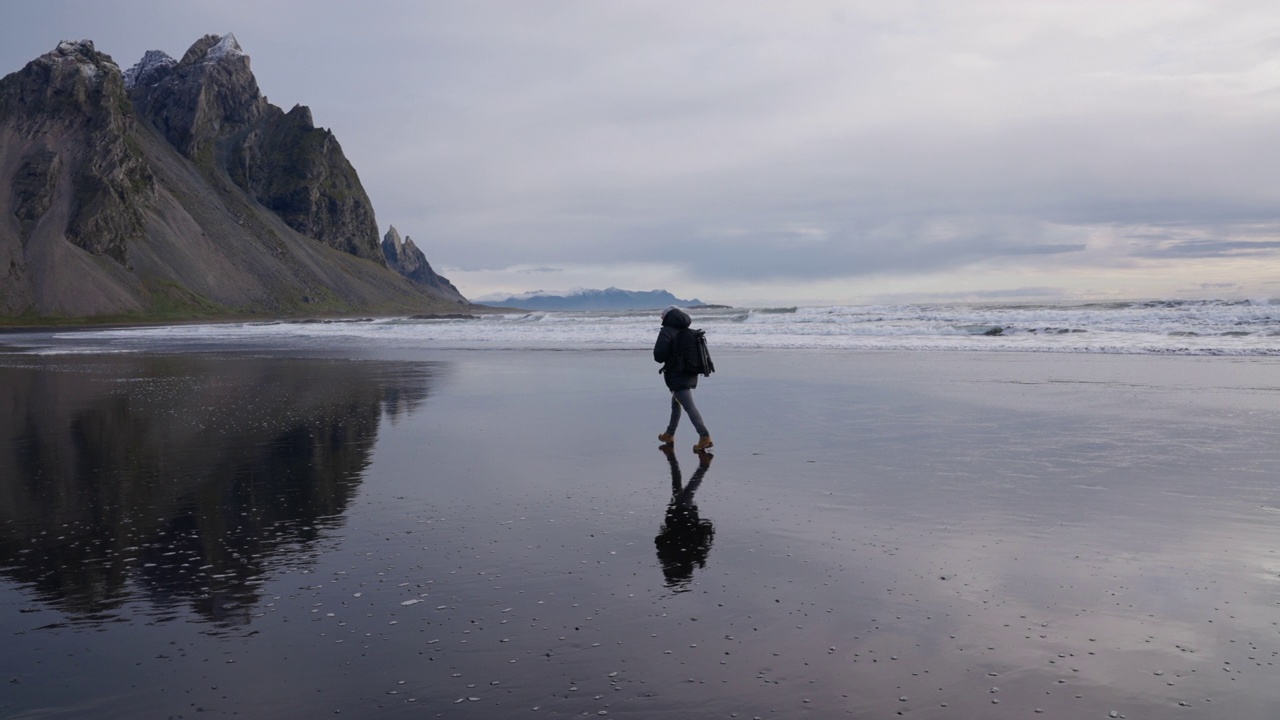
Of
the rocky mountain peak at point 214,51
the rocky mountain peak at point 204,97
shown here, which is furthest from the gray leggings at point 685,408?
the rocky mountain peak at point 214,51

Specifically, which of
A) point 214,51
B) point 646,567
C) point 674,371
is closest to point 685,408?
point 674,371

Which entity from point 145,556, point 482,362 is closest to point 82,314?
point 482,362

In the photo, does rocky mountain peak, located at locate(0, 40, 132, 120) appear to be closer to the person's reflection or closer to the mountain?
the mountain

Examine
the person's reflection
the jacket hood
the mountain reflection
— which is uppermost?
the jacket hood

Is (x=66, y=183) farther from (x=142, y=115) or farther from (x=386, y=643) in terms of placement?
(x=386, y=643)

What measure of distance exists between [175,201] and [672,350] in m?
141

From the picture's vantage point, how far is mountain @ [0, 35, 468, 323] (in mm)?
106000

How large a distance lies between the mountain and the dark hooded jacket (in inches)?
4001

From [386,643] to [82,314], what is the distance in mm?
110695

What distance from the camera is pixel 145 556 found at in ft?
22.6

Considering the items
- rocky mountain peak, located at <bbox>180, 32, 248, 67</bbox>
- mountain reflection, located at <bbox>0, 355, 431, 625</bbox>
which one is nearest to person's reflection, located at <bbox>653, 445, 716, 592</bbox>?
mountain reflection, located at <bbox>0, 355, 431, 625</bbox>

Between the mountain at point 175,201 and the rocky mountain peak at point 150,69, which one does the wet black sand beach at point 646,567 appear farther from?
the rocky mountain peak at point 150,69

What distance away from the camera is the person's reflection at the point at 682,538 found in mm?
6453

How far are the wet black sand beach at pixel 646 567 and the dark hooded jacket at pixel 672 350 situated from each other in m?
0.92
